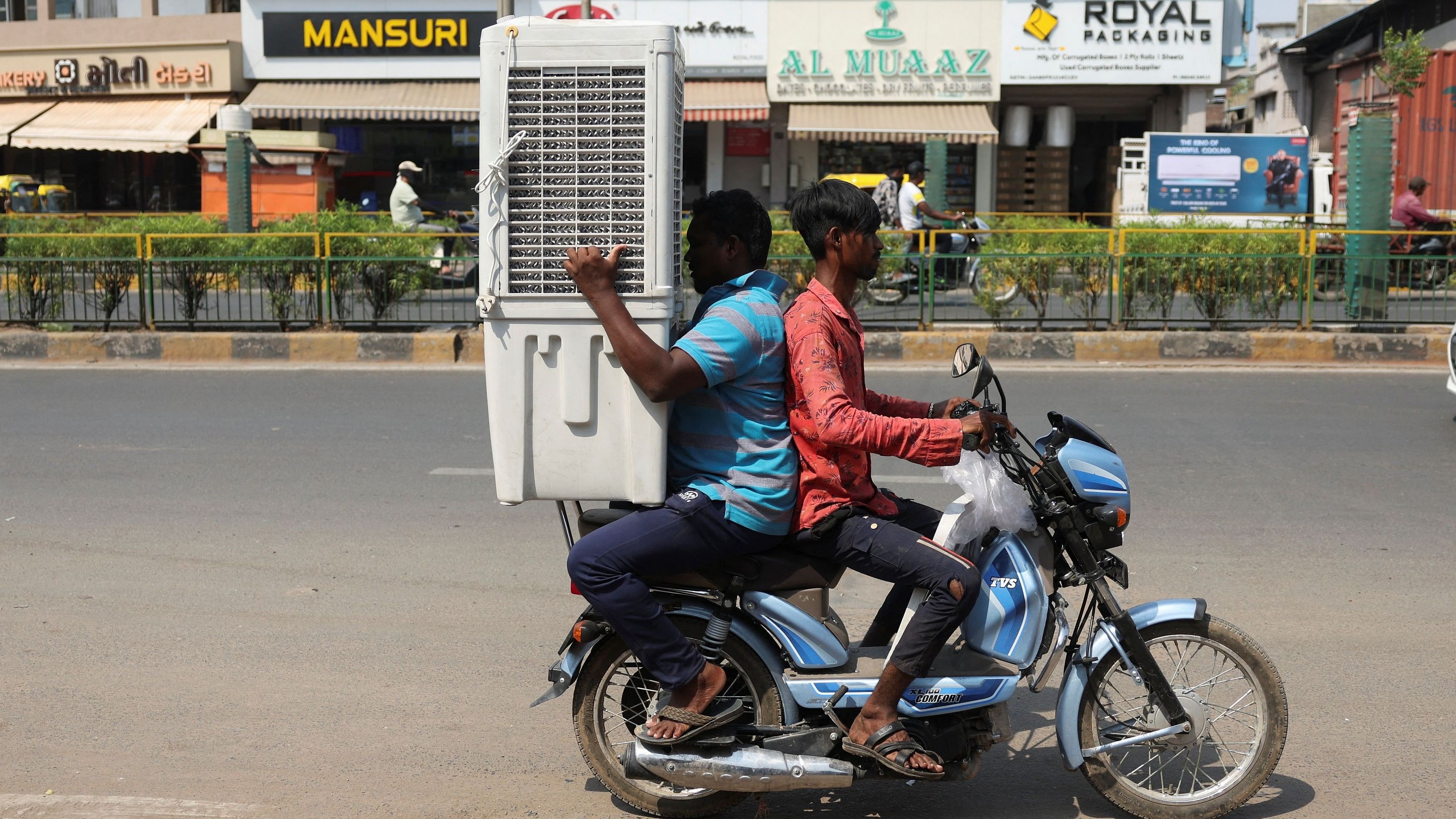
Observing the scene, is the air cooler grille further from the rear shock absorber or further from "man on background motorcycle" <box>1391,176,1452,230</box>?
"man on background motorcycle" <box>1391,176,1452,230</box>

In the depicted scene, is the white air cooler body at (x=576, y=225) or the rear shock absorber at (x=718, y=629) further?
the rear shock absorber at (x=718, y=629)

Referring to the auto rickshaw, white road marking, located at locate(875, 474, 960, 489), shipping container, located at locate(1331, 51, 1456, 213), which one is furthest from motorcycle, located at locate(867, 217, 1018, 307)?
the auto rickshaw

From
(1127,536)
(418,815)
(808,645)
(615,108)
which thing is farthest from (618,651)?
(1127,536)

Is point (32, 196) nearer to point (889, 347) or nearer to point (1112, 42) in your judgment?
point (889, 347)

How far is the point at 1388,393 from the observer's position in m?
9.90

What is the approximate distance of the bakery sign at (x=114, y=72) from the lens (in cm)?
2609

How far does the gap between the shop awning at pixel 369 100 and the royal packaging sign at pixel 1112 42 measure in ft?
33.8

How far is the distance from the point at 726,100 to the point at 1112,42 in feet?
24.2

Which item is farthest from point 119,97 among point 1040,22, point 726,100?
point 1040,22

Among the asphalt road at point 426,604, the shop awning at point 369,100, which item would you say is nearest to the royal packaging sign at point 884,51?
the shop awning at point 369,100

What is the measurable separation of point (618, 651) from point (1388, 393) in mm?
8435

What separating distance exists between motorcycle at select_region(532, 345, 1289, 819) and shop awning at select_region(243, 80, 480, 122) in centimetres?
2244

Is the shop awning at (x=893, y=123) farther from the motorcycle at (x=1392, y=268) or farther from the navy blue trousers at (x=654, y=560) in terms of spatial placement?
the navy blue trousers at (x=654, y=560)

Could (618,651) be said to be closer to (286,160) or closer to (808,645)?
(808,645)
